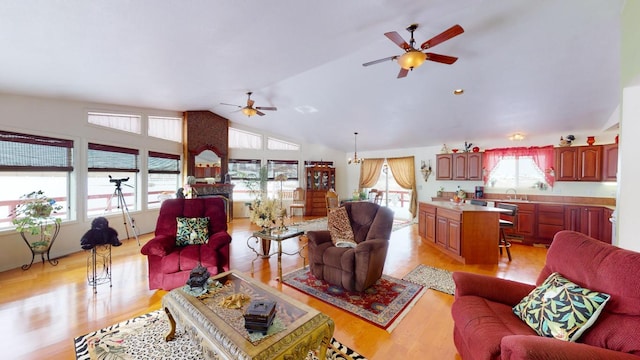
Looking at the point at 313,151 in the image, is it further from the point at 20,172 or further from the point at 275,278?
the point at 20,172

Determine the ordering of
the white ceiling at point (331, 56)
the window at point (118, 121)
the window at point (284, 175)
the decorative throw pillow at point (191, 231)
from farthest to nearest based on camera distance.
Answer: the window at point (284, 175), the window at point (118, 121), the decorative throw pillow at point (191, 231), the white ceiling at point (331, 56)

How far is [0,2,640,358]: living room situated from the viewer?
6.21ft

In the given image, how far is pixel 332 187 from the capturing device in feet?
27.8

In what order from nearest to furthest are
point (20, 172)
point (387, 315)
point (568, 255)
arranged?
point (568, 255) < point (387, 315) < point (20, 172)

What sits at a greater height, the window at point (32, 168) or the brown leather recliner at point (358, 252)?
the window at point (32, 168)

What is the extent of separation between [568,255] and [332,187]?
22.9 ft

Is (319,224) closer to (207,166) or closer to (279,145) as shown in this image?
(279,145)

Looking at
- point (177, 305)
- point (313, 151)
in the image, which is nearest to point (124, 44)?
point (177, 305)

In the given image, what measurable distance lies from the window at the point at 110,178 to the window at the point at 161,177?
32 centimetres

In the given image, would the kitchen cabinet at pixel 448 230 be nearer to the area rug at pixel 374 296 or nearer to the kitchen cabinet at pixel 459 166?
the area rug at pixel 374 296

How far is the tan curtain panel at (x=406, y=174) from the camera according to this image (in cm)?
722

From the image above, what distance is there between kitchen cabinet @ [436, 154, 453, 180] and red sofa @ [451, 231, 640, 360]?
4822 mm

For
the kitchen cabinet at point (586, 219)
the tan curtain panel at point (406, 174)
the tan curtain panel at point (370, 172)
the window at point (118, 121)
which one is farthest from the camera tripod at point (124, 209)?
the kitchen cabinet at point (586, 219)

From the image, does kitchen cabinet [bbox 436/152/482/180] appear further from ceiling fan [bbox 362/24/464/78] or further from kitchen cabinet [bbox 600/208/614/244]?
ceiling fan [bbox 362/24/464/78]
